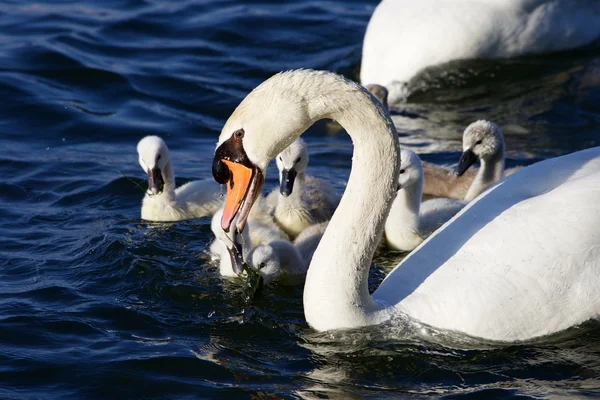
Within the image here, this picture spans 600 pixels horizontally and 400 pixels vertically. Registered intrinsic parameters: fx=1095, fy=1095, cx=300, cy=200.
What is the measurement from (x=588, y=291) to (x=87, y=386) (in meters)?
2.91

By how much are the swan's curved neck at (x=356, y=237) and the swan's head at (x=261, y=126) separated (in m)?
0.28

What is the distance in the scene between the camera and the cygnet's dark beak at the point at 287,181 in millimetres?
7988

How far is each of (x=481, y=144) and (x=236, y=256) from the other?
113 inches

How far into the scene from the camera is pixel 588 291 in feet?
20.9

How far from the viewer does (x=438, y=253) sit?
21.4 feet

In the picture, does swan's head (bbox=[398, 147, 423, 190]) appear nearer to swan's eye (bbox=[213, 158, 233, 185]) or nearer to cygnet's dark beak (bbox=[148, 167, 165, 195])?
cygnet's dark beak (bbox=[148, 167, 165, 195])

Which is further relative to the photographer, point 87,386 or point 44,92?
point 44,92

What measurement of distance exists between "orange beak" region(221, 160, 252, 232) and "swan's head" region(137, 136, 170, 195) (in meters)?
2.68

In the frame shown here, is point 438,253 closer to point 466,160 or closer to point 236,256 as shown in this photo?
point 236,256

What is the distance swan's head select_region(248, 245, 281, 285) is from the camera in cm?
741

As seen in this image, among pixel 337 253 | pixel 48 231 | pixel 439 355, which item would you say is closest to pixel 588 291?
pixel 439 355

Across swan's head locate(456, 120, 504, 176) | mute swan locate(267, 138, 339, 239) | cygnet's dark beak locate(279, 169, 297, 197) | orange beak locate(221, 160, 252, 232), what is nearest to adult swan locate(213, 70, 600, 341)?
orange beak locate(221, 160, 252, 232)

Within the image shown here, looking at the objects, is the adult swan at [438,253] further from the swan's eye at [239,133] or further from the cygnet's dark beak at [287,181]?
the cygnet's dark beak at [287,181]

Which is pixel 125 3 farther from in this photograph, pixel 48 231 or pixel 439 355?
pixel 439 355
